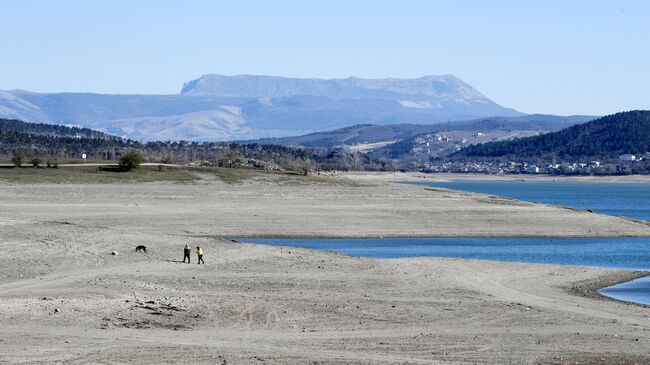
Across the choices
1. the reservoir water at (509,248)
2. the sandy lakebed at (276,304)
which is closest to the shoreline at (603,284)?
the sandy lakebed at (276,304)

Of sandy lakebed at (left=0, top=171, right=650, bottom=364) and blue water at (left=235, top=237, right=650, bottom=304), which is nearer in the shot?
sandy lakebed at (left=0, top=171, right=650, bottom=364)

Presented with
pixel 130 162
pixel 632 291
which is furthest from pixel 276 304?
pixel 130 162

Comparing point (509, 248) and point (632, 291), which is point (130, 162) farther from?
point (632, 291)

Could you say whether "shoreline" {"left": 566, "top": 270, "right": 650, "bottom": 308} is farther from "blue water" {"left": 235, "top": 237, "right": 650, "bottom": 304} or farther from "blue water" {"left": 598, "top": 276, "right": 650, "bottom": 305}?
"blue water" {"left": 235, "top": 237, "right": 650, "bottom": 304}

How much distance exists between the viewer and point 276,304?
113 ft

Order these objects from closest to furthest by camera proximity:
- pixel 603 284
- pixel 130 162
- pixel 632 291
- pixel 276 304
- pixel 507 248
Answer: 1. pixel 276 304
2. pixel 632 291
3. pixel 603 284
4. pixel 507 248
5. pixel 130 162

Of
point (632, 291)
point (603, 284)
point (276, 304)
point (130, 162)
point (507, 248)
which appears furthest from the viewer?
point (130, 162)

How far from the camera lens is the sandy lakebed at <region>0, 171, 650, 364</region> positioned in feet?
89.8

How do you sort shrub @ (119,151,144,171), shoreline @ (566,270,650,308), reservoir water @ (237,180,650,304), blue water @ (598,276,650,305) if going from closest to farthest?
blue water @ (598,276,650,305), shoreline @ (566,270,650,308), reservoir water @ (237,180,650,304), shrub @ (119,151,144,171)

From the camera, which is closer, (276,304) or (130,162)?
(276,304)

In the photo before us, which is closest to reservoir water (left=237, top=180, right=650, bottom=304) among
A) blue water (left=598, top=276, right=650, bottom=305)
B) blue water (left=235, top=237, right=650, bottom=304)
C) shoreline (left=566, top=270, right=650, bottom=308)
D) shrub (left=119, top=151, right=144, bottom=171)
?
blue water (left=235, top=237, right=650, bottom=304)

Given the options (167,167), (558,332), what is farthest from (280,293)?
(167,167)

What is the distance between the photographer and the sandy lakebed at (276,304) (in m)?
27.4

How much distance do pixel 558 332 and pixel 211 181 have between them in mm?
65446
